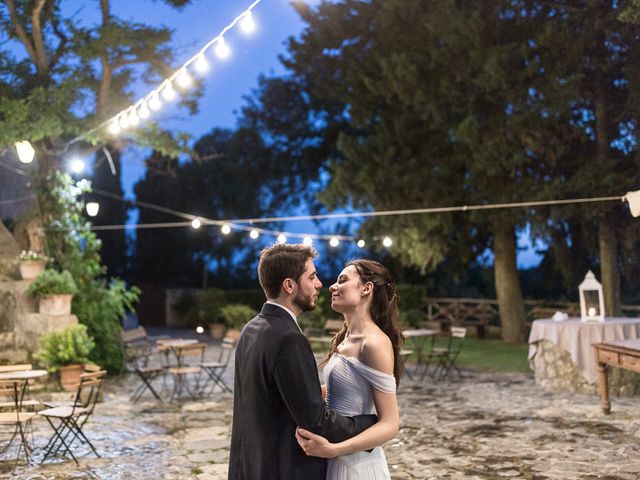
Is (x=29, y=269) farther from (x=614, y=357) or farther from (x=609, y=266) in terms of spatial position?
(x=609, y=266)

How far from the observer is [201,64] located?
6.61m

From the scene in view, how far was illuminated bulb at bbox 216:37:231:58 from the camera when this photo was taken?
6.30 metres

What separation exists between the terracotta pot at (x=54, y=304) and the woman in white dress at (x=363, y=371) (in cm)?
802

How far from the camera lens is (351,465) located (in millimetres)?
2402

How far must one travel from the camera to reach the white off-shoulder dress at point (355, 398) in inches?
94.3

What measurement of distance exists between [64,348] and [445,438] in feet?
17.5

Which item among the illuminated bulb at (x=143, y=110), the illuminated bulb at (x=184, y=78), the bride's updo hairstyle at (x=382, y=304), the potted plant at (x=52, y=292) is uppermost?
the illuminated bulb at (x=184, y=78)

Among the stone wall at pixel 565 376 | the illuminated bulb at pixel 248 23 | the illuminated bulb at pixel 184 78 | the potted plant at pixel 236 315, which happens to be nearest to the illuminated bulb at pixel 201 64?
the illuminated bulb at pixel 184 78

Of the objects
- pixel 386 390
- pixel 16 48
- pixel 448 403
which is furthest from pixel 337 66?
pixel 386 390

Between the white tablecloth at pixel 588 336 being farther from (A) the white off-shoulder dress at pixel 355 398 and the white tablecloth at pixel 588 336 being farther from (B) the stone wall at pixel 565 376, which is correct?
(A) the white off-shoulder dress at pixel 355 398

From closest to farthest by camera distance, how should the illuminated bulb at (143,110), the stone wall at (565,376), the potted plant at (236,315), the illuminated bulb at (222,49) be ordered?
1. the illuminated bulb at (222,49)
2. the illuminated bulb at (143,110)
3. the stone wall at (565,376)
4. the potted plant at (236,315)

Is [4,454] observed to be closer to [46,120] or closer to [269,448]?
[269,448]

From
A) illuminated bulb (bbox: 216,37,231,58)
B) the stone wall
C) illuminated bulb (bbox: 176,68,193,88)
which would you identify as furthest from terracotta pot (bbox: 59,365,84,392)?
the stone wall

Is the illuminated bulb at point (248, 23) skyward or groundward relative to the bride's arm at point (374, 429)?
skyward
